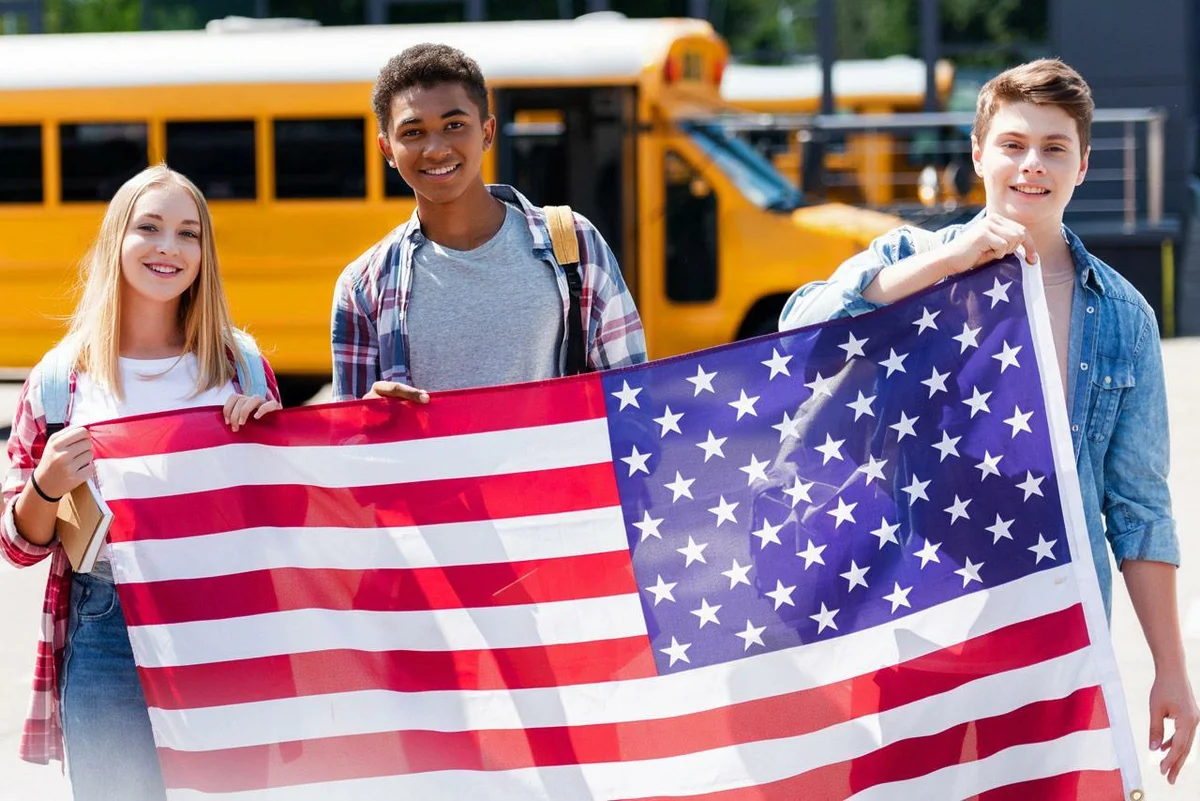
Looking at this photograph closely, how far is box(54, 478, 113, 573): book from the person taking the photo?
317 centimetres

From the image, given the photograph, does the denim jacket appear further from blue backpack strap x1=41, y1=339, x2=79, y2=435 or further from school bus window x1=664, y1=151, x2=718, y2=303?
school bus window x1=664, y1=151, x2=718, y2=303

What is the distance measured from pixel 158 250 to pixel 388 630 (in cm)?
91

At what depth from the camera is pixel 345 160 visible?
41.7ft

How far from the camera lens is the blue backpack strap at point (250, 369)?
3441 mm

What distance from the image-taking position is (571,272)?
11.0 ft

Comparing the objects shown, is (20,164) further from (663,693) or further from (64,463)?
(663,693)

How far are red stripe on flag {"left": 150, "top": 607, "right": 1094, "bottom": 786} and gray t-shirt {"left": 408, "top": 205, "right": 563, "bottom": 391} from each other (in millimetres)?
740

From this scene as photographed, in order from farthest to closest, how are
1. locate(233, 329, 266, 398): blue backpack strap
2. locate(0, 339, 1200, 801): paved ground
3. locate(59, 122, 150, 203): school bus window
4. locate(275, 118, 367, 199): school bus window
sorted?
1. locate(59, 122, 150, 203): school bus window
2. locate(275, 118, 367, 199): school bus window
3. locate(0, 339, 1200, 801): paved ground
4. locate(233, 329, 266, 398): blue backpack strap

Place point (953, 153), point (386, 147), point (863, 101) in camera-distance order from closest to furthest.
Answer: point (386, 147) < point (953, 153) < point (863, 101)

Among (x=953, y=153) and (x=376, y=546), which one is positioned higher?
(x=953, y=153)

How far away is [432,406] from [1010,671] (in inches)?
49.4

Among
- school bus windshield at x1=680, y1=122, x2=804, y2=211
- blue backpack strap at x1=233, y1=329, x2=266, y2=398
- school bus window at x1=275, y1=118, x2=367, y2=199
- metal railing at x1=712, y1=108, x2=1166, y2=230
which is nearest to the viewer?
blue backpack strap at x1=233, y1=329, x2=266, y2=398

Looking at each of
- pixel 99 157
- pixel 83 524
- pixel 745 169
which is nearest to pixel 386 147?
pixel 83 524

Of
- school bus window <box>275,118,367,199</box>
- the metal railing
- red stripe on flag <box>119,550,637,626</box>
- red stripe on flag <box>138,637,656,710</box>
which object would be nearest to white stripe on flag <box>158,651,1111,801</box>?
red stripe on flag <box>138,637,656,710</box>
